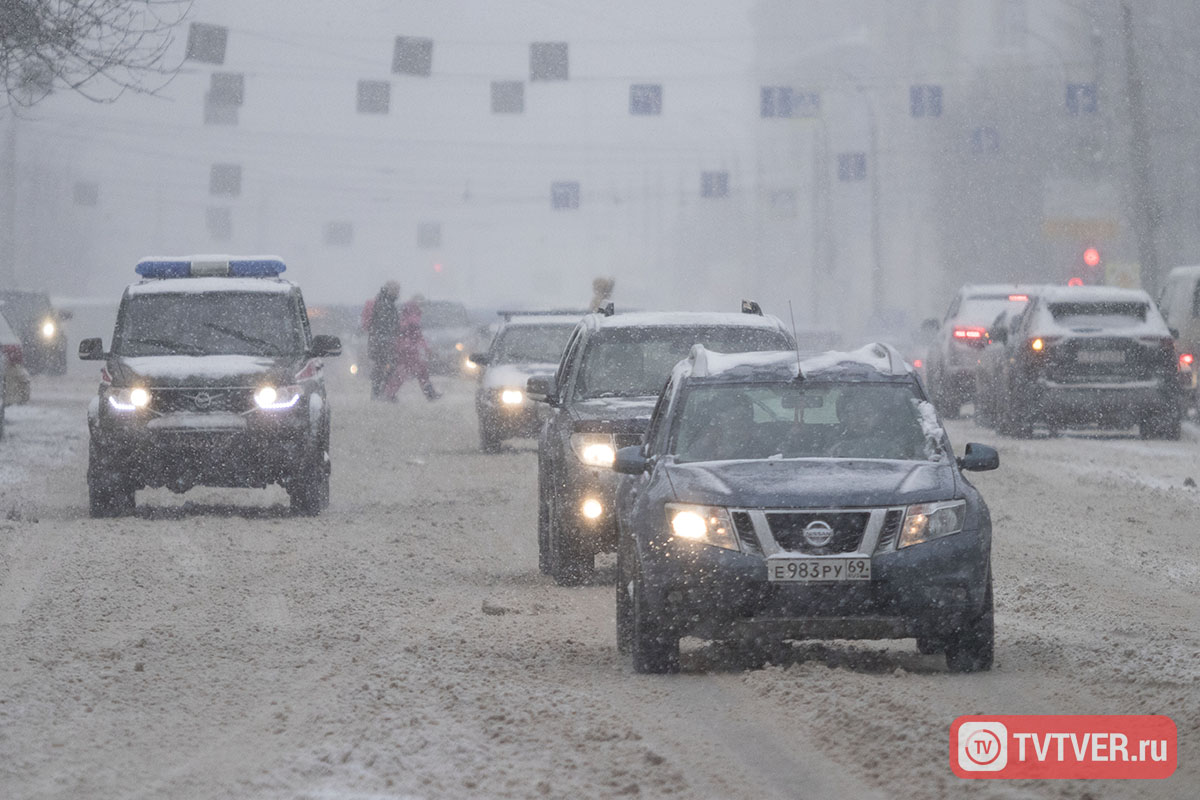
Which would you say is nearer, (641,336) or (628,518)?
(628,518)

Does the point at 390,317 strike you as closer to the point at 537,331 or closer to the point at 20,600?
the point at 537,331

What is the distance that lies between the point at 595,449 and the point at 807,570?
3.39 m

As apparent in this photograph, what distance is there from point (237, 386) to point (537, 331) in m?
8.10

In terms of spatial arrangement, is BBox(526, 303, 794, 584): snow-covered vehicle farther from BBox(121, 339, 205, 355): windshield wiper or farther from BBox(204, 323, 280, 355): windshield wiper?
BBox(121, 339, 205, 355): windshield wiper

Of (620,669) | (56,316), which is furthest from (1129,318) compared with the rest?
(56,316)

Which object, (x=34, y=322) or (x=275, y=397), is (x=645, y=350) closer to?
(x=275, y=397)

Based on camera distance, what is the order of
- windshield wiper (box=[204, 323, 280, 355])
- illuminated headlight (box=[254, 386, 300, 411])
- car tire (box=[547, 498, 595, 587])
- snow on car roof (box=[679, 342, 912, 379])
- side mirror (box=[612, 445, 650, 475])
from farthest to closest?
windshield wiper (box=[204, 323, 280, 355])
illuminated headlight (box=[254, 386, 300, 411])
car tire (box=[547, 498, 595, 587])
snow on car roof (box=[679, 342, 912, 379])
side mirror (box=[612, 445, 650, 475])

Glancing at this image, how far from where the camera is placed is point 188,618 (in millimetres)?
10109

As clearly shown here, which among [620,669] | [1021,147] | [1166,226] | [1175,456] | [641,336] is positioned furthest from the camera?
[1021,147]

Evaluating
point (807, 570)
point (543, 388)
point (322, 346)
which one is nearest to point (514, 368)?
point (322, 346)

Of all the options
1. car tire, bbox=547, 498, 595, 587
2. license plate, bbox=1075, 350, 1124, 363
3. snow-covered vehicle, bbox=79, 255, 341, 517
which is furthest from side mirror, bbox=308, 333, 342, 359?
license plate, bbox=1075, 350, 1124, 363

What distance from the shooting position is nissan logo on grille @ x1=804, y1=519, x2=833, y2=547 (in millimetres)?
7902

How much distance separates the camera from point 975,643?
805 cm

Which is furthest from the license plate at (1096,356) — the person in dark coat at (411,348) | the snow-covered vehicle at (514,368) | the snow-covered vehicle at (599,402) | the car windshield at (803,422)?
the car windshield at (803,422)
